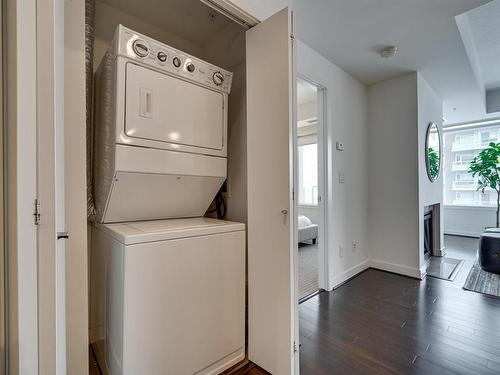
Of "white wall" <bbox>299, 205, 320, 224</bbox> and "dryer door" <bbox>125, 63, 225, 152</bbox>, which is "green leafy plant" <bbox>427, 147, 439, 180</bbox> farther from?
"dryer door" <bbox>125, 63, 225, 152</bbox>

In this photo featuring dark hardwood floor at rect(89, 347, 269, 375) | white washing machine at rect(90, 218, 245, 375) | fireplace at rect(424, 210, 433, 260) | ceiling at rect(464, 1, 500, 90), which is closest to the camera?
white washing machine at rect(90, 218, 245, 375)

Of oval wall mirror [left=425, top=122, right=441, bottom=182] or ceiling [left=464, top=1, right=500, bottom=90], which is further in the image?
oval wall mirror [left=425, top=122, right=441, bottom=182]

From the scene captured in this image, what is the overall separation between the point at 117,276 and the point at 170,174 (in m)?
0.57

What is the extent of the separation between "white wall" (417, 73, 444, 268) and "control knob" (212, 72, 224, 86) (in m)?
2.53

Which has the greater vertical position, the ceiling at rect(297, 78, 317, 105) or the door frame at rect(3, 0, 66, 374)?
the ceiling at rect(297, 78, 317, 105)

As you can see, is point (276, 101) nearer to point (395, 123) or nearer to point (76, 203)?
point (76, 203)

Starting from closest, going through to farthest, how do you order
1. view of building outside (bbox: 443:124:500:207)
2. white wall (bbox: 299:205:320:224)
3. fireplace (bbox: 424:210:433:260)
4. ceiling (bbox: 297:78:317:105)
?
fireplace (bbox: 424:210:433:260) → ceiling (bbox: 297:78:317:105) → view of building outside (bbox: 443:124:500:207) → white wall (bbox: 299:205:320:224)

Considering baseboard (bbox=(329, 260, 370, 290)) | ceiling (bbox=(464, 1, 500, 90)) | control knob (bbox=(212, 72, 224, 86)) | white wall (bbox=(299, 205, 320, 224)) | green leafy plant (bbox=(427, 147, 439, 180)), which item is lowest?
baseboard (bbox=(329, 260, 370, 290))

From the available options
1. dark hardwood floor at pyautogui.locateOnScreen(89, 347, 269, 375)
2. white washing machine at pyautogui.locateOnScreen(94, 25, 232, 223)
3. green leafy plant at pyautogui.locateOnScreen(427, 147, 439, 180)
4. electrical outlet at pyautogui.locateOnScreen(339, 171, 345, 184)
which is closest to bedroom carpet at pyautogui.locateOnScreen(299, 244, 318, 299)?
dark hardwood floor at pyautogui.locateOnScreen(89, 347, 269, 375)

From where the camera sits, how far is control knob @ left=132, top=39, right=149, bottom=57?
49.5 inches

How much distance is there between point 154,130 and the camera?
1338 mm

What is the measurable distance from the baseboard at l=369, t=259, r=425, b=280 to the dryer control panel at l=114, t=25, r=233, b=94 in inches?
112

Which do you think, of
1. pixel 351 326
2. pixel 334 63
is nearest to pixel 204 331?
pixel 351 326

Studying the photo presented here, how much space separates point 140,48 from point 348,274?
9.48 ft
